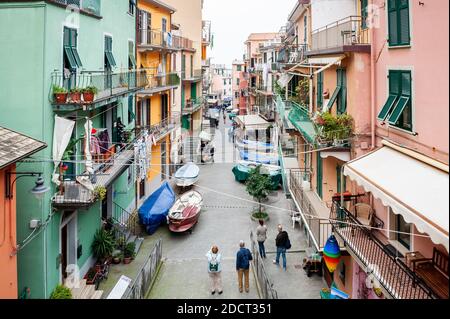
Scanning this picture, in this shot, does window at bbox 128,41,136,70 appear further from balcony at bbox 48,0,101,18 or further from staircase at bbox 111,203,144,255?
staircase at bbox 111,203,144,255

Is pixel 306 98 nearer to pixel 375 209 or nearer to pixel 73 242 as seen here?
pixel 375 209

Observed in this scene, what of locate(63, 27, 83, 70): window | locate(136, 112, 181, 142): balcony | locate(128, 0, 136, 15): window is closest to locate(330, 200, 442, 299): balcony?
locate(63, 27, 83, 70): window

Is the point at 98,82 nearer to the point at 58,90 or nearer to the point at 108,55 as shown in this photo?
the point at 108,55

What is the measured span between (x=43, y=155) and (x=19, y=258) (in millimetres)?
3250

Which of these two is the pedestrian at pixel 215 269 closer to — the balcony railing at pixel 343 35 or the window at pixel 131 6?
the balcony railing at pixel 343 35

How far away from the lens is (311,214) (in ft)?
49.4

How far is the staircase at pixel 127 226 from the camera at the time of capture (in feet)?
62.8

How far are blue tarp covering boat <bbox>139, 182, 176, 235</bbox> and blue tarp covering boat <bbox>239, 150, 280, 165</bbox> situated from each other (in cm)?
1206

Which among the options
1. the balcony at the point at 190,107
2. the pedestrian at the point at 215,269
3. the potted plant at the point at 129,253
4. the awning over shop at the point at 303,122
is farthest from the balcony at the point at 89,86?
the balcony at the point at 190,107

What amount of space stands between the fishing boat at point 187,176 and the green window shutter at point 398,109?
20125mm

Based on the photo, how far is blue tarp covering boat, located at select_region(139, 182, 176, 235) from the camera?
2112cm

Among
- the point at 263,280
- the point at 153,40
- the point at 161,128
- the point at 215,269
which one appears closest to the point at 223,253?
the point at 215,269

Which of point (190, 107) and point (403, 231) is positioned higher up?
point (190, 107)

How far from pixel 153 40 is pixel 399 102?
20.5m
